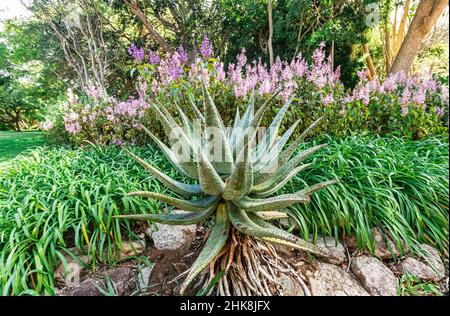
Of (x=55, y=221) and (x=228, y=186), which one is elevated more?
(x=228, y=186)

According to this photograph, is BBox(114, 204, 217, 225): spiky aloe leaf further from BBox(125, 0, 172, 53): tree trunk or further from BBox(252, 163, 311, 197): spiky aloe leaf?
BBox(125, 0, 172, 53): tree trunk

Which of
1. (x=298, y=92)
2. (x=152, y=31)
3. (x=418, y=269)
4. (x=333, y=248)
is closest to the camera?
(x=418, y=269)

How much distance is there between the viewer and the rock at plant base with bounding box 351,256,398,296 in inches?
34.8

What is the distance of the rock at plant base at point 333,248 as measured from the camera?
1095mm

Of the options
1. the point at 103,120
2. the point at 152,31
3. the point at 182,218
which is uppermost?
the point at 152,31

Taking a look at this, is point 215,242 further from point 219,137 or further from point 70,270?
point 70,270

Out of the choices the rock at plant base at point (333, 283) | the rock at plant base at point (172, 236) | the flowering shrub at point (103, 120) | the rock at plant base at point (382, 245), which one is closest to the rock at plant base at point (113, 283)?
the rock at plant base at point (172, 236)

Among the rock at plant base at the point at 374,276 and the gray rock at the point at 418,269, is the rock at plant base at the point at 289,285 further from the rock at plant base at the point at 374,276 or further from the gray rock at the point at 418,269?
the gray rock at the point at 418,269

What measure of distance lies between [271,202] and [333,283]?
0.53 m

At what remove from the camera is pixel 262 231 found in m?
0.66

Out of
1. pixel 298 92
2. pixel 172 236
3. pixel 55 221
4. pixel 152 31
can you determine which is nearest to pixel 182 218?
pixel 172 236

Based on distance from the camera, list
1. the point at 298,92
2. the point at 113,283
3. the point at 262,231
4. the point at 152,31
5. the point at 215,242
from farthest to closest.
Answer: the point at 152,31, the point at 298,92, the point at 113,283, the point at 215,242, the point at 262,231

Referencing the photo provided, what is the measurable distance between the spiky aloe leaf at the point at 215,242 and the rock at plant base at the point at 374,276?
0.63m
